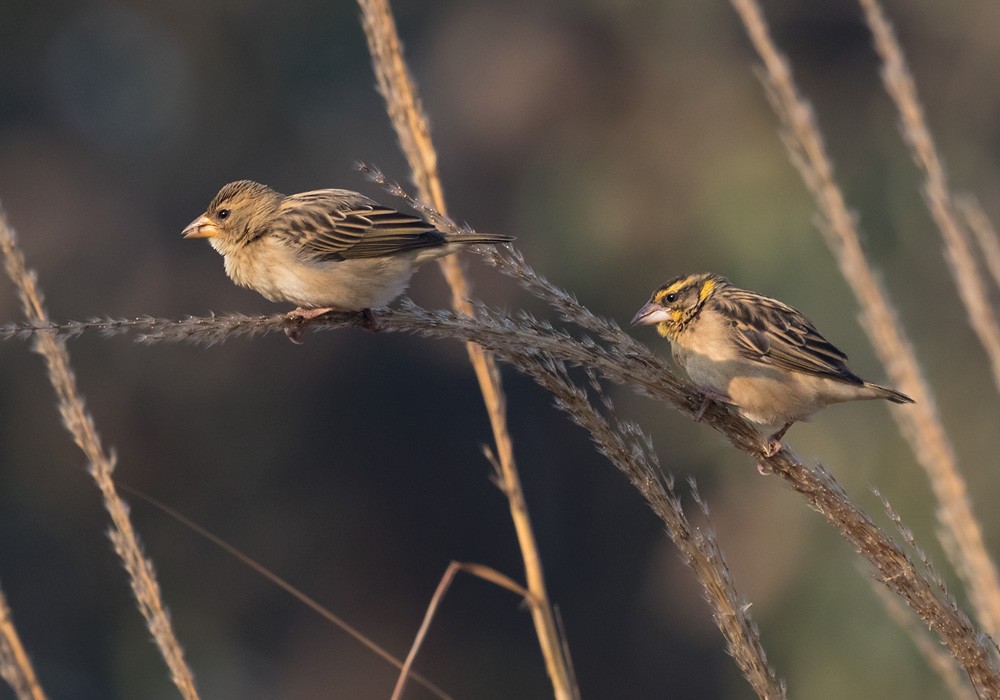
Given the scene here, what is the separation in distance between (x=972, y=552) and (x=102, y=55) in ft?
41.1

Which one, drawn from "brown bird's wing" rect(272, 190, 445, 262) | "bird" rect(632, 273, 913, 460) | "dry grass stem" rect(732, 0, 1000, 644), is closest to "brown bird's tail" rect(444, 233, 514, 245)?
"brown bird's wing" rect(272, 190, 445, 262)

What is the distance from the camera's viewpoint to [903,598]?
8.84 ft

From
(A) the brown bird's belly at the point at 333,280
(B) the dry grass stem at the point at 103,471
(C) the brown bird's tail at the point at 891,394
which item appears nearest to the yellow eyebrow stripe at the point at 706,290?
(C) the brown bird's tail at the point at 891,394

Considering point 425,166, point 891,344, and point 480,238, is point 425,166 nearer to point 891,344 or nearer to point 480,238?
point 480,238

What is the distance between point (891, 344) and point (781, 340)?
3.22 feet

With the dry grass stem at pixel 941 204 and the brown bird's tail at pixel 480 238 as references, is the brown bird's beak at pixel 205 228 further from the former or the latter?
the dry grass stem at pixel 941 204

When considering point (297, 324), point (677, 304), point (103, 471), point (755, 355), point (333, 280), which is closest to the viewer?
point (103, 471)

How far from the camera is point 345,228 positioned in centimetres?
410

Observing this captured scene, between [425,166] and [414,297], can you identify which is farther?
[414,297]

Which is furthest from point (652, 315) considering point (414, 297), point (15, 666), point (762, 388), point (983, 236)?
point (414, 297)

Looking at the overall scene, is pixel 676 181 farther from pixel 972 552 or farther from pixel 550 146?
pixel 972 552

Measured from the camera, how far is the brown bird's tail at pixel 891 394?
3.28 meters

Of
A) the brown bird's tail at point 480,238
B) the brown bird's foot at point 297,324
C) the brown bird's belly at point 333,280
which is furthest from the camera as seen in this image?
the brown bird's belly at point 333,280

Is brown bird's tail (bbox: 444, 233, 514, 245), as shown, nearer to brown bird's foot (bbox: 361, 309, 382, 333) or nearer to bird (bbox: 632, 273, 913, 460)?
brown bird's foot (bbox: 361, 309, 382, 333)
